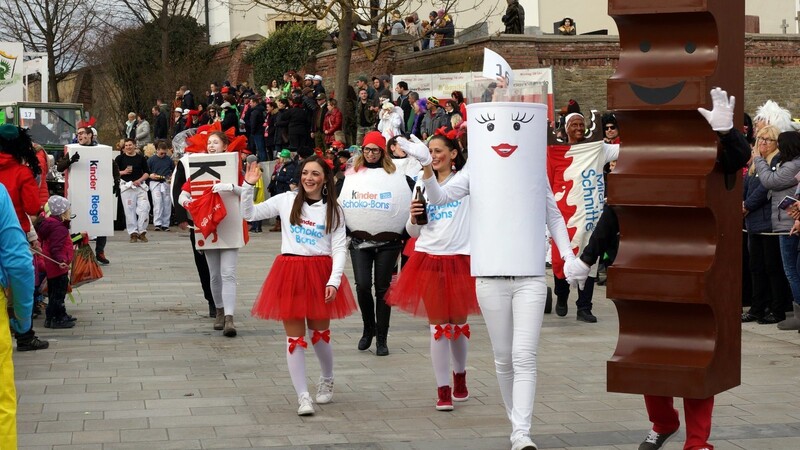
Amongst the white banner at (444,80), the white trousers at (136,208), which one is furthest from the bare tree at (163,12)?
the white trousers at (136,208)

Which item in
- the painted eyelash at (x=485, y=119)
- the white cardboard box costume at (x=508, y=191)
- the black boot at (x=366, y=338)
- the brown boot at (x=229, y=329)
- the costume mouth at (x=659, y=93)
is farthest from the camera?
the brown boot at (x=229, y=329)

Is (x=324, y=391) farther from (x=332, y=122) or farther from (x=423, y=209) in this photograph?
(x=332, y=122)

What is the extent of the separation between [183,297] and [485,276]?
848cm

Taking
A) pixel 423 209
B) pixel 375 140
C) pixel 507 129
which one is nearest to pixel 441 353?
pixel 423 209

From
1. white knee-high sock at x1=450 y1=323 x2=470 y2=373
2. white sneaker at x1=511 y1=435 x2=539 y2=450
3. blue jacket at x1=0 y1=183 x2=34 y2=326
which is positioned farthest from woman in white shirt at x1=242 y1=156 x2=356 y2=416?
blue jacket at x1=0 y1=183 x2=34 y2=326

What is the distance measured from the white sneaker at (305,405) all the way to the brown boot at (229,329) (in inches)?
144

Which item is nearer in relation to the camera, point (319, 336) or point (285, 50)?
point (319, 336)

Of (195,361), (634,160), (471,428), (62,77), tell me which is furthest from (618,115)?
(62,77)

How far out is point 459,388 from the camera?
8.71 m

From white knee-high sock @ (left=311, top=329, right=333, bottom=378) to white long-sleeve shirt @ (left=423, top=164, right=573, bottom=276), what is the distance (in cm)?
156

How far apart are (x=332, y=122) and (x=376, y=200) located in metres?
18.8

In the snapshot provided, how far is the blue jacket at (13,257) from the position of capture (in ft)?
20.0

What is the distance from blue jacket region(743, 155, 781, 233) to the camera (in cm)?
1227

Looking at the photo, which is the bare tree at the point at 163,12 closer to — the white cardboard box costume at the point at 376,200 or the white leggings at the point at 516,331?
the white cardboard box costume at the point at 376,200
